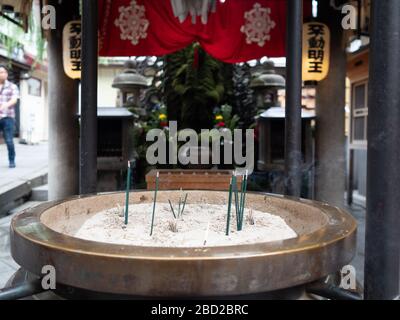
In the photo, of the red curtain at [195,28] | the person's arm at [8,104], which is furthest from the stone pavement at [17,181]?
the red curtain at [195,28]

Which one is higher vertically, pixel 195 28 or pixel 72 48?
pixel 195 28

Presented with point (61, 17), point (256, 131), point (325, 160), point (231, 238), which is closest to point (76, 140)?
point (61, 17)

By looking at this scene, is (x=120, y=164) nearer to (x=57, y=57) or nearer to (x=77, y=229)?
(x=57, y=57)

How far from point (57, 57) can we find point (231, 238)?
518 centimetres

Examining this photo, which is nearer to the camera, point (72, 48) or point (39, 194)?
point (72, 48)

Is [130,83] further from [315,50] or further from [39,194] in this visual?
[315,50]

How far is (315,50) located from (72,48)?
348cm

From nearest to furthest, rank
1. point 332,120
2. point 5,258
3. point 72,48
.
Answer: point 5,258, point 72,48, point 332,120

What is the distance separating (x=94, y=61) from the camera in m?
4.14

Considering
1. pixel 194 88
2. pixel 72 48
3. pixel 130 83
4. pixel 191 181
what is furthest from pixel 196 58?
pixel 191 181

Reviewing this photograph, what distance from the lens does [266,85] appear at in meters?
8.55

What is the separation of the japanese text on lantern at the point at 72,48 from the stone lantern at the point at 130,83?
2.91 m

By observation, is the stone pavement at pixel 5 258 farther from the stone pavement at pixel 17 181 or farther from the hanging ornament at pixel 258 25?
the hanging ornament at pixel 258 25

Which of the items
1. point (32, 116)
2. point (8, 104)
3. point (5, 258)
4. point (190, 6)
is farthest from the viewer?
point (32, 116)
